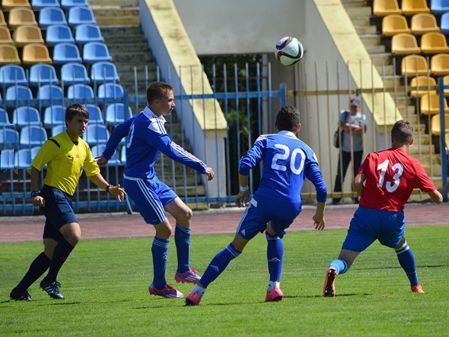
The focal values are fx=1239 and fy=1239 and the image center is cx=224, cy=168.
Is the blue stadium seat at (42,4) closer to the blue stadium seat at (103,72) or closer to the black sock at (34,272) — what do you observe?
the blue stadium seat at (103,72)

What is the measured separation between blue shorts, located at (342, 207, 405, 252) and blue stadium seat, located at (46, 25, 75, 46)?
56.4ft

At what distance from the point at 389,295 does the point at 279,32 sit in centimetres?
1855

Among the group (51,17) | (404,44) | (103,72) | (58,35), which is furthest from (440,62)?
(51,17)

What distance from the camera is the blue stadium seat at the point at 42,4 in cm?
2808

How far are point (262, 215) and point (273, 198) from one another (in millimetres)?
165

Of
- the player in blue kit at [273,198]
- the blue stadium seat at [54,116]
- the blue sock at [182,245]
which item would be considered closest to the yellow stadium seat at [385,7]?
the blue stadium seat at [54,116]

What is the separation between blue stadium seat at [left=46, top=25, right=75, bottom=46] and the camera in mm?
26828

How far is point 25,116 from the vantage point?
24250 millimetres

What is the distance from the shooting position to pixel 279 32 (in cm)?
2852

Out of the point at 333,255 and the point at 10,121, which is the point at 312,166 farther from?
the point at 10,121

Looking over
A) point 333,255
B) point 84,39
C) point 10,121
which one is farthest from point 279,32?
point 333,255

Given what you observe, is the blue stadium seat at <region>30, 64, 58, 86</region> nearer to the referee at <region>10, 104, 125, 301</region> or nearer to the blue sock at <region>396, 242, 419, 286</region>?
the referee at <region>10, 104, 125, 301</region>

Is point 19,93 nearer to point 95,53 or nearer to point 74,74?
point 74,74

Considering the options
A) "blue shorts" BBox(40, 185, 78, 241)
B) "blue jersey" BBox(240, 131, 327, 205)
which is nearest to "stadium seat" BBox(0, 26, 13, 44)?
"blue shorts" BBox(40, 185, 78, 241)
